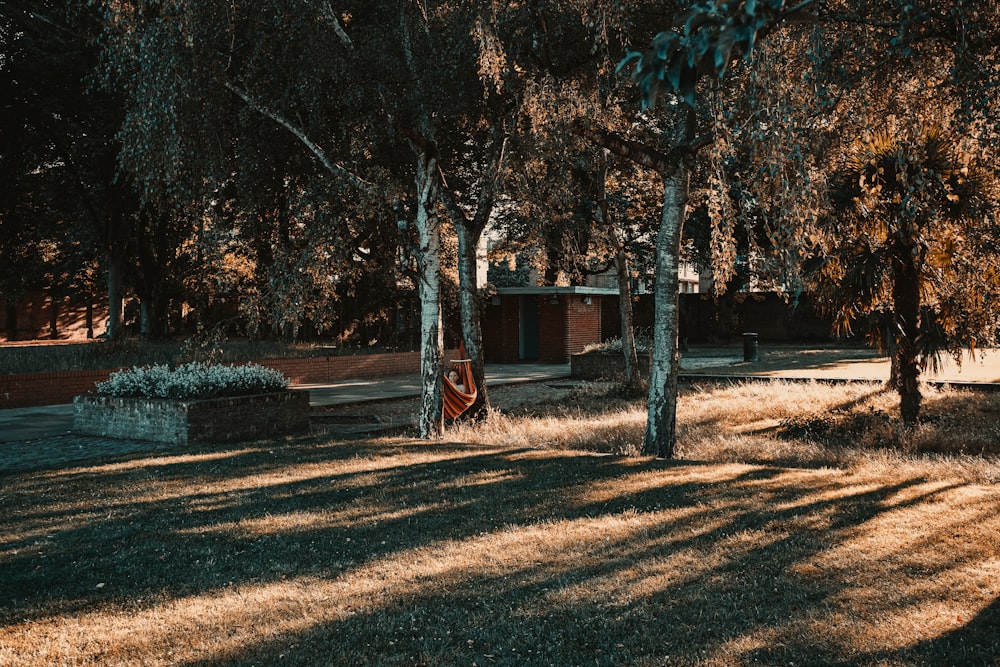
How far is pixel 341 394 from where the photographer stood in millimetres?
17500

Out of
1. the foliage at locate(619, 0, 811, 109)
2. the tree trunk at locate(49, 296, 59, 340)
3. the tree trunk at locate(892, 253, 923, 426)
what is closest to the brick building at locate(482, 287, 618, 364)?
the tree trunk at locate(892, 253, 923, 426)

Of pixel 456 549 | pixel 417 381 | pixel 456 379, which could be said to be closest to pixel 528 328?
pixel 417 381

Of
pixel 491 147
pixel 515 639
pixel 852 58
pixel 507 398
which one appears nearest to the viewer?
pixel 515 639

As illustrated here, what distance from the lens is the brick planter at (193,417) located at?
34.0ft

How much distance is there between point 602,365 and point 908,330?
9.81 m

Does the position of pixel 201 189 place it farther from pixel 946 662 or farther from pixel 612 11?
pixel 946 662

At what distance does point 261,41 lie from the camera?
9.88 meters

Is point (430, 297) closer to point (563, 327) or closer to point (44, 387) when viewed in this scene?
point (44, 387)

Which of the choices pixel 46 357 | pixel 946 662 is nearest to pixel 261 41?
pixel 946 662

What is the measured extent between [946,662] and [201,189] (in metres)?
9.70

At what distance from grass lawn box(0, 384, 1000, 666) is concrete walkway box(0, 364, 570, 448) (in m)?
3.76

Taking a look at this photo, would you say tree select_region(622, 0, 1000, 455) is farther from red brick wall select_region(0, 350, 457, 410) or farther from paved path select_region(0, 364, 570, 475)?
red brick wall select_region(0, 350, 457, 410)

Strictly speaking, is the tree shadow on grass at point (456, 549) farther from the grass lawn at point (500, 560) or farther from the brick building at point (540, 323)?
the brick building at point (540, 323)

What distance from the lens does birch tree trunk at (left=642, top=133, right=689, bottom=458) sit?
9.38 meters
